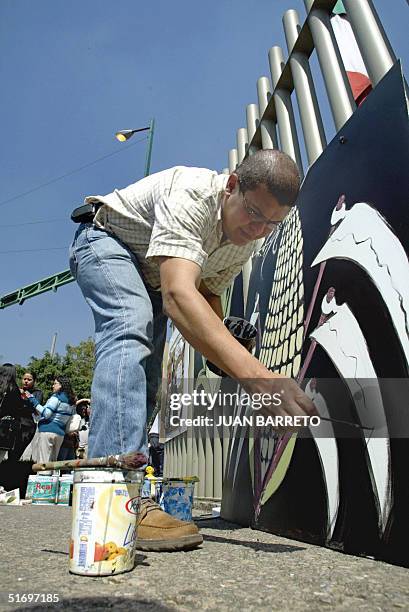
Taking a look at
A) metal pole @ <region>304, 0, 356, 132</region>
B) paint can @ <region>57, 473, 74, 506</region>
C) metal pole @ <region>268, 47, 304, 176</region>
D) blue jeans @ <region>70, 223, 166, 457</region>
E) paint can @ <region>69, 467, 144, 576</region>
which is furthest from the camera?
paint can @ <region>57, 473, 74, 506</region>

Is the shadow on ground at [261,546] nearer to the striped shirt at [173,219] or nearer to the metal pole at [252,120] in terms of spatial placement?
the striped shirt at [173,219]

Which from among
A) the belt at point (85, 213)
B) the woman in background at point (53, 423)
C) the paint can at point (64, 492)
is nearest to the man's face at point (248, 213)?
the belt at point (85, 213)

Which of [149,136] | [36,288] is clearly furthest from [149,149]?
[36,288]

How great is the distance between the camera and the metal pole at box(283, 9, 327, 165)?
3127mm

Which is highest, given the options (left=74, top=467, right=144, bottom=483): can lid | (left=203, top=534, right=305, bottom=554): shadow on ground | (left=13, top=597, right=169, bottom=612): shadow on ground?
(left=74, top=467, right=144, bottom=483): can lid

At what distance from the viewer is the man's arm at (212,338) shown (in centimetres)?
117

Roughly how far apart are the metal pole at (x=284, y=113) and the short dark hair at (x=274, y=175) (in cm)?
214

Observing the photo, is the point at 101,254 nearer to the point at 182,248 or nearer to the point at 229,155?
the point at 182,248

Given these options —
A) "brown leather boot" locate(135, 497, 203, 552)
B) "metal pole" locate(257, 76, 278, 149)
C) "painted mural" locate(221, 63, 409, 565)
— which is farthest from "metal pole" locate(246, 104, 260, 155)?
"brown leather boot" locate(135, 497, 203, 552)

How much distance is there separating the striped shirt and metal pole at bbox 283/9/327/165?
5.25 ft

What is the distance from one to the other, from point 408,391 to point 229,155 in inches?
187

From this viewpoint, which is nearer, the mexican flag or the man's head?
the man's head

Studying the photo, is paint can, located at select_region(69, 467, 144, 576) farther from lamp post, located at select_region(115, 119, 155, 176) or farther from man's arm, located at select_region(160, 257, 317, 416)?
lamp post, located at select_region(115, 119, 155, 176)

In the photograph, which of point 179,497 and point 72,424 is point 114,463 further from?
point 72,424
